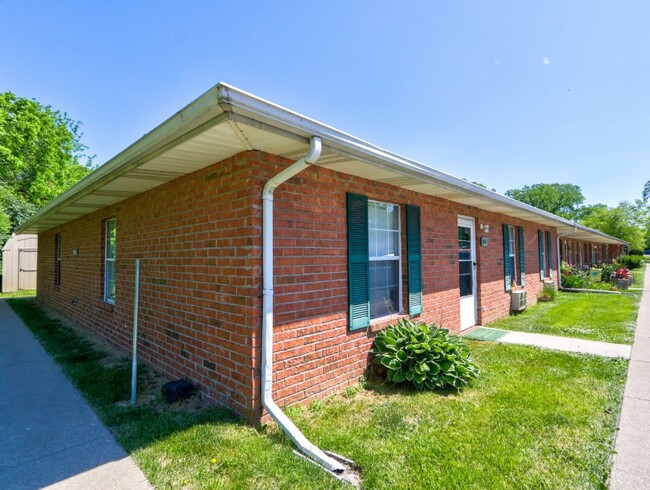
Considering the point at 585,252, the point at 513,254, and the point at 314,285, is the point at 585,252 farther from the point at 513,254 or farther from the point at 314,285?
the point at 314,285

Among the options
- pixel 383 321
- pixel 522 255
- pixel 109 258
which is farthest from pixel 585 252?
pixel 109 258

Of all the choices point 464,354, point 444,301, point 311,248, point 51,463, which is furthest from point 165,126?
point 444,301

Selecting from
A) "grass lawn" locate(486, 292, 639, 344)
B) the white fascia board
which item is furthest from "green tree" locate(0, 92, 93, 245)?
"grass lawn" locate(486, 292, 639, 344)

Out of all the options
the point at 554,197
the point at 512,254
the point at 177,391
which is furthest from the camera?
the point at 554,197

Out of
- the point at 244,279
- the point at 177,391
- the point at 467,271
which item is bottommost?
the point at 177,391

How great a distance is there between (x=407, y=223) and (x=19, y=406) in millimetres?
5065

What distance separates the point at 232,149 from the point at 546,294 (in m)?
11.4

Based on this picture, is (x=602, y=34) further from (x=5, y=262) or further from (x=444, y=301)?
(x=5, y=262)

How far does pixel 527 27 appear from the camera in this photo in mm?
5516

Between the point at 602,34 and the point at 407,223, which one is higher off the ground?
the point at 602,34

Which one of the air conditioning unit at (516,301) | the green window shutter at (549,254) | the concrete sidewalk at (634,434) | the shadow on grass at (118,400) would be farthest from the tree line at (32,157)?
the green window shutter at (549,254)

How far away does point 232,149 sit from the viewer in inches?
124

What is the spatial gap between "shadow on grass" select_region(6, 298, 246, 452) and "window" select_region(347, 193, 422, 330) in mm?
1875

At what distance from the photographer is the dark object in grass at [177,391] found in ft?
11.7
